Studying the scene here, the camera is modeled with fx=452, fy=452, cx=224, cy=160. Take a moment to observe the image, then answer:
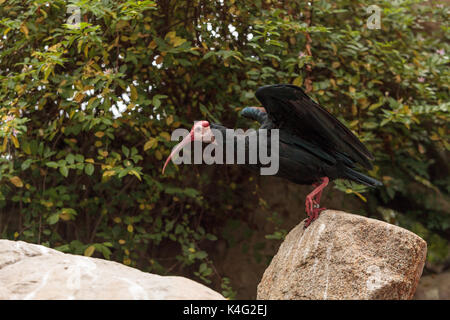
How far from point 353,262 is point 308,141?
0.79 meters

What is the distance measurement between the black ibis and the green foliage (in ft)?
2.50

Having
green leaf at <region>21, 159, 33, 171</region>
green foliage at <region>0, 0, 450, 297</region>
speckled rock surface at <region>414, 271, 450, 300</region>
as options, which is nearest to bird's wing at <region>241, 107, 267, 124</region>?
green foliage at <region>0, 0, 450, 297</region>

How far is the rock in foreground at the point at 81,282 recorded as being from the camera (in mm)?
1899

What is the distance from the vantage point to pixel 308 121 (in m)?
2.68

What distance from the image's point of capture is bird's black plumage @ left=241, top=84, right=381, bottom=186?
263 cm

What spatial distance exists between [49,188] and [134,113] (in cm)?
101

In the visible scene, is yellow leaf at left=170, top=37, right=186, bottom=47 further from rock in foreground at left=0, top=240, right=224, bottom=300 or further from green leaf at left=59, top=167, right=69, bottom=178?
rock in foreground at left=0, top=240, right=224, bottom=300

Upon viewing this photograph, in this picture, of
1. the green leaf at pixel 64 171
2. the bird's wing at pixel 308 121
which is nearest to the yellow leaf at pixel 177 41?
the bird's wing at pixel 308 121

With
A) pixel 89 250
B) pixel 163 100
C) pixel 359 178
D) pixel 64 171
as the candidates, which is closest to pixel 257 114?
pixel 359 178

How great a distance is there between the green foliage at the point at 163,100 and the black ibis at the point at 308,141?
2.50 ft

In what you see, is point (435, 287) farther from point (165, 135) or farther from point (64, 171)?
point (64, 171)

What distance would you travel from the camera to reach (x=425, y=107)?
3908mm

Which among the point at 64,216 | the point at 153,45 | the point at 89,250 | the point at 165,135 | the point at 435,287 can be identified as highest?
the point at 153,45
